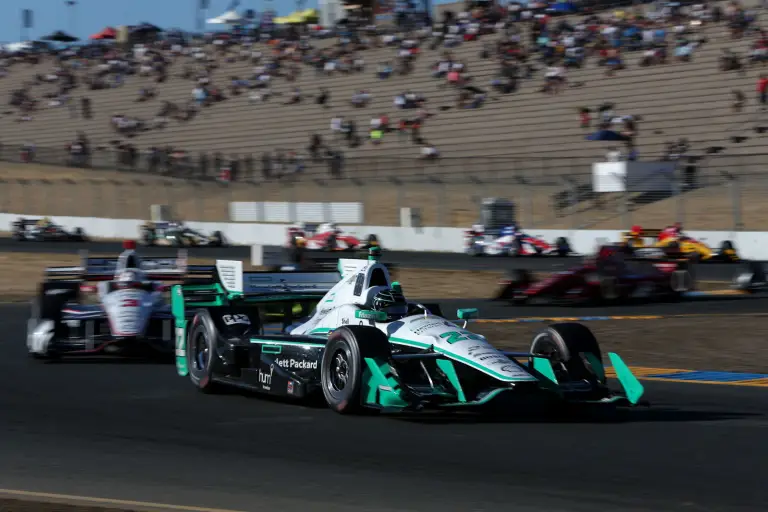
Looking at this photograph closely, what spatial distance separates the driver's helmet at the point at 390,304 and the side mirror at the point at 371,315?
0.35 feet

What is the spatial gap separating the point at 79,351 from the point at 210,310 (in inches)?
118

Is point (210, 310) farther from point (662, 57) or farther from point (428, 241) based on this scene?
point (662, 57)

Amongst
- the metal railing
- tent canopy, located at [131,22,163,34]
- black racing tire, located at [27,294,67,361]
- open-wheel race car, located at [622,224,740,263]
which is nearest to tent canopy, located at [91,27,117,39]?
tent canopy, located at [131,22,163,34]

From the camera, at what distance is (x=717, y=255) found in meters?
28.1

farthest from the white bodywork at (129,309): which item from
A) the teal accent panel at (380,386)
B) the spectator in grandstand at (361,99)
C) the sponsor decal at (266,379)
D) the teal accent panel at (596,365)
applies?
the spectator in grandstand at (361,99)

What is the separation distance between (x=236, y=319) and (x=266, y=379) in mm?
1154

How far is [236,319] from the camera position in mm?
10695

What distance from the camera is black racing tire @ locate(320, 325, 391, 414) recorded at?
8422mm

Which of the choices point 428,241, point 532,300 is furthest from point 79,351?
point 428,241

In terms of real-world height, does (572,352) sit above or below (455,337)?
below

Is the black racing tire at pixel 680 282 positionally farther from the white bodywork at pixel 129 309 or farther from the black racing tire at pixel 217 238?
the black racing tire at pixel 217 238

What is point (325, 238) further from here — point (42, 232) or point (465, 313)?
point (465, 313)

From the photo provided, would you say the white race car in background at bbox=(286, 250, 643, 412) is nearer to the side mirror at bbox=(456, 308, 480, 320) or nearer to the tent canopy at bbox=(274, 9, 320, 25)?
the side mirror at bbox=(456, 308, 480, 320)

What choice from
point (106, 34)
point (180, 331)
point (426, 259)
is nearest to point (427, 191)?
point (426, 259)
